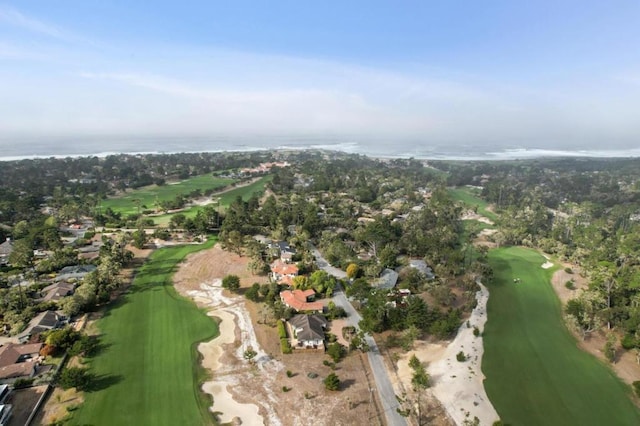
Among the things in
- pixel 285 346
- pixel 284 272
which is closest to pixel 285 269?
pixel 284 272

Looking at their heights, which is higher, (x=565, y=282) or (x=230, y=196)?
(x=230, y=196)

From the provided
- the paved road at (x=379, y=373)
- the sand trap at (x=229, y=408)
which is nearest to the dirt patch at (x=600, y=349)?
the paved road at (x=379, y=373)

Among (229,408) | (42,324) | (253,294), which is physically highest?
(253,294)

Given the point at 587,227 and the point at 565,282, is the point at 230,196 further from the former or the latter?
the point at 587,227

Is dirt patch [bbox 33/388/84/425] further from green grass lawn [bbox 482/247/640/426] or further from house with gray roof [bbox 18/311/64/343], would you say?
green grass lawn [bbox 482/247/640/426]

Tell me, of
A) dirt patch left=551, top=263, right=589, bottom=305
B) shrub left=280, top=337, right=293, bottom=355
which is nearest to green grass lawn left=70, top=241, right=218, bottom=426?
shrub left=280, top=337, right=293, bottom=355

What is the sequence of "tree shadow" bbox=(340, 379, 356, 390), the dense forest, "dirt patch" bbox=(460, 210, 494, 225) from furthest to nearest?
"dirt patch" bbox=(460, 210, 494, 225)
the dense forest
"tree shadow" bbox=(340, 379, 356, 390)

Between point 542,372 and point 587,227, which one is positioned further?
point 587,227
